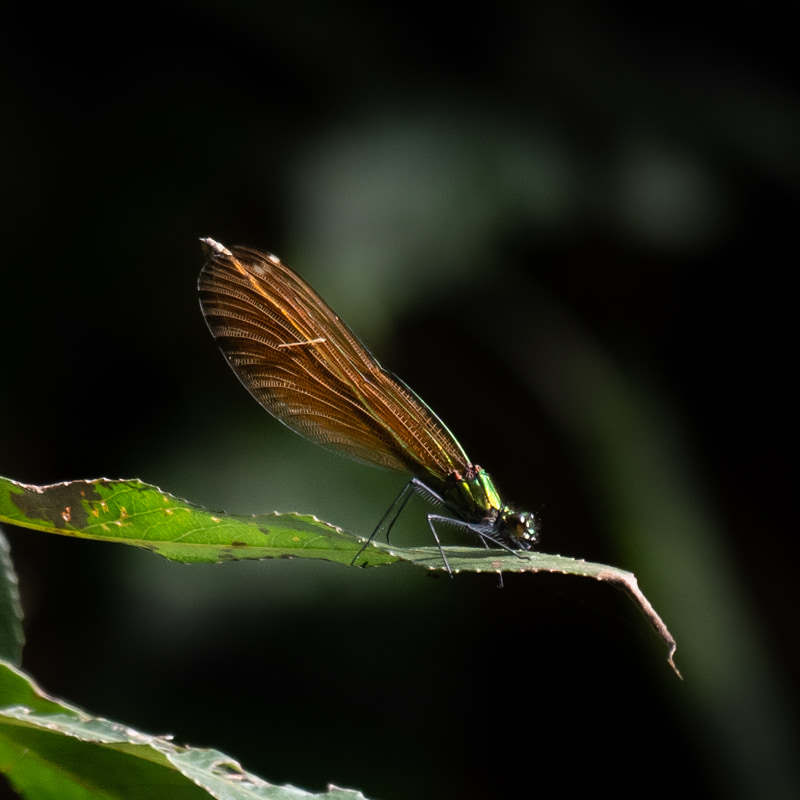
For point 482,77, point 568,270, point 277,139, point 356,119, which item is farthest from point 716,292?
point 277,139

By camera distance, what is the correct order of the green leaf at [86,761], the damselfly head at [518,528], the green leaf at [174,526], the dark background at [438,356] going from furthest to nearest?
1. the dark background at [438,356]
2. the damselfly head at [518,528]
3. the green leaf at [174,526]
4. the green leaf at [86,761]

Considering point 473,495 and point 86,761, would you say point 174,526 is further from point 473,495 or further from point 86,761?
point 473,495

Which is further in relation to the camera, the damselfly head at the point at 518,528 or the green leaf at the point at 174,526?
the damselfly head at the point at 518,528

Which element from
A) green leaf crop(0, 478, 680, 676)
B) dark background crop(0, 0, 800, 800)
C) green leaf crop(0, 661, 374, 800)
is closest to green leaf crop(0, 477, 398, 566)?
green leaf crop(0, 478, 680, 676)

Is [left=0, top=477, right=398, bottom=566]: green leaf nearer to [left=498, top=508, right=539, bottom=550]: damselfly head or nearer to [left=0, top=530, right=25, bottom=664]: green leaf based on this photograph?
[left=0, top=530, right=25, bottom=664]: green leaf

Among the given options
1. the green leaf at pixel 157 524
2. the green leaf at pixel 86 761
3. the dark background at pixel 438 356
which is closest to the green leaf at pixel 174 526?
the green leaf at pixel 157 524

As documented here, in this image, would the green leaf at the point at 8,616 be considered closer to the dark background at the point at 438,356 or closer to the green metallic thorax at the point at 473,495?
the green metallic thorax at the point at 473,495

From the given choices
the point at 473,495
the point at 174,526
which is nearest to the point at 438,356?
the point at 473,495
